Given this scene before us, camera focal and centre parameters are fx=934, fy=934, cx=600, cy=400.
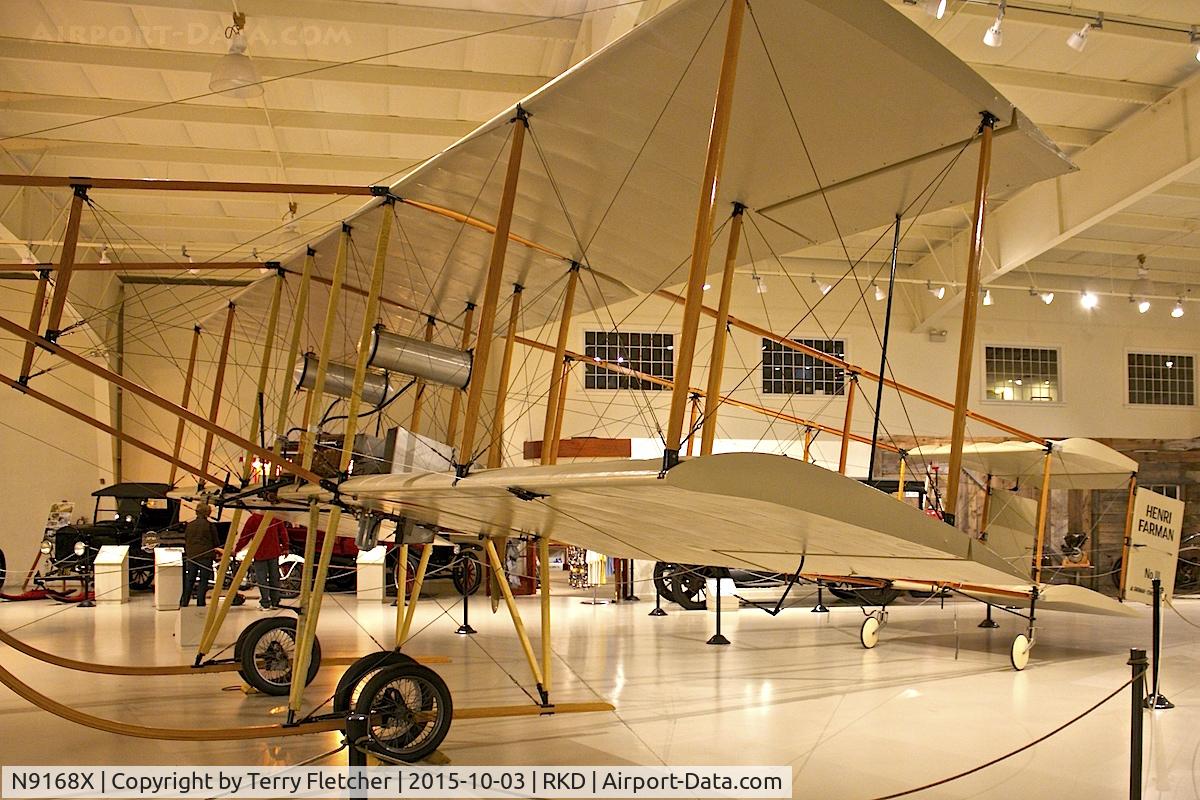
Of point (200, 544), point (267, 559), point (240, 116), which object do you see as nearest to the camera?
point (267, 559)

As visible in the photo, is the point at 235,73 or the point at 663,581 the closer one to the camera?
the point at 235,73

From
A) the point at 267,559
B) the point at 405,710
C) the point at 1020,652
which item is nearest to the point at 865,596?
the point at 1020,652

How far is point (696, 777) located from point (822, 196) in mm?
3038

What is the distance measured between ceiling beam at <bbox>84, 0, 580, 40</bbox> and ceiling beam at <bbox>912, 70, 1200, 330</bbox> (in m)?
5.71

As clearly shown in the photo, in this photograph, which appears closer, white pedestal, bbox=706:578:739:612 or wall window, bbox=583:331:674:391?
white pedestal, bbox=706:578:739:612

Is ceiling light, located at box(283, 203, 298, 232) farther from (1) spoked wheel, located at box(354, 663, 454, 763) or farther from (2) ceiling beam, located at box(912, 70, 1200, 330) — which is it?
(2) ceiling beam, located at box(912, 70, 1200, 330)

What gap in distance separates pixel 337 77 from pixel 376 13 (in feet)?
4.19

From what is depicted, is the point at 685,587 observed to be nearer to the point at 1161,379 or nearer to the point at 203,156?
the point at 203,156

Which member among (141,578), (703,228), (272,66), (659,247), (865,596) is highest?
(272,66)

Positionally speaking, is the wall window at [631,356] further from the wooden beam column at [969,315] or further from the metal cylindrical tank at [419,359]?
the wooden beam column at [969,315]

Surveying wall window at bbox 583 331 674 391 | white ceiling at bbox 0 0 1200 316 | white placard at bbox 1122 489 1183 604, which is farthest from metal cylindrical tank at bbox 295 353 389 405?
wall window at bbox 583 331 674 391

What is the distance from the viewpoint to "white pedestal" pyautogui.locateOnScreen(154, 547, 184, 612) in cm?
1179

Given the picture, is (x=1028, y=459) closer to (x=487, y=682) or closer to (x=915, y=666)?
(x=915, y=666)

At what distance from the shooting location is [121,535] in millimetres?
14219
